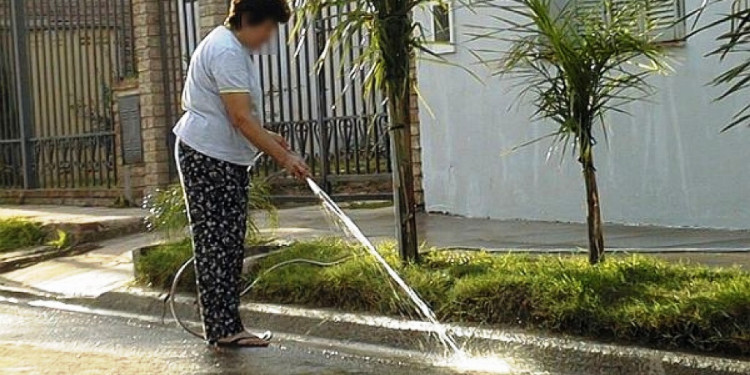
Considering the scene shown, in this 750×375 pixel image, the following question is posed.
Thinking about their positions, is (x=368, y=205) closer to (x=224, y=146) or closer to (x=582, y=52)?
(x=224, y=146)

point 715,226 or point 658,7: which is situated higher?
point 658,7

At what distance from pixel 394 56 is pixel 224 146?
4.09ft

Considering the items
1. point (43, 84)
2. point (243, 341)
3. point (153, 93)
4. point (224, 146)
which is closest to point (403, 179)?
point (224, 146)

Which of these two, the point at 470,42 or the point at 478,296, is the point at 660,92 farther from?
the point at 478,296

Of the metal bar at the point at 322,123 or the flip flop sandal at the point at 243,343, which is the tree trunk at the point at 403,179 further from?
the metal bar at the point at 322,123

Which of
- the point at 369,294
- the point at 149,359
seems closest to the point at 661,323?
the point at 369,294

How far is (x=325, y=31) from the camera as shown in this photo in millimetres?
12578

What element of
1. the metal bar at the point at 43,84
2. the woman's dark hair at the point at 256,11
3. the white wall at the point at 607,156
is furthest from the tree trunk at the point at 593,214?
the metal bar at the point at 43,84

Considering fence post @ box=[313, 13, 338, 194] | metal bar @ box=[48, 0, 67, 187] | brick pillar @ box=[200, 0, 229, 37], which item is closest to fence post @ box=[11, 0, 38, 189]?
metal bar @ box=[48, 0, 67, 187]

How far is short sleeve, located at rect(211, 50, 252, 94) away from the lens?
6152 mm

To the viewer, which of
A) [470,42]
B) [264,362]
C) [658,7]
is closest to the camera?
[264,362]

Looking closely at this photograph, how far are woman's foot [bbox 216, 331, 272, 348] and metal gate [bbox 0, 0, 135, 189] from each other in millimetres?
8580

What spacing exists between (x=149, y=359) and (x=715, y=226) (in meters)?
4.80

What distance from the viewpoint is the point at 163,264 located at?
27.0ft
